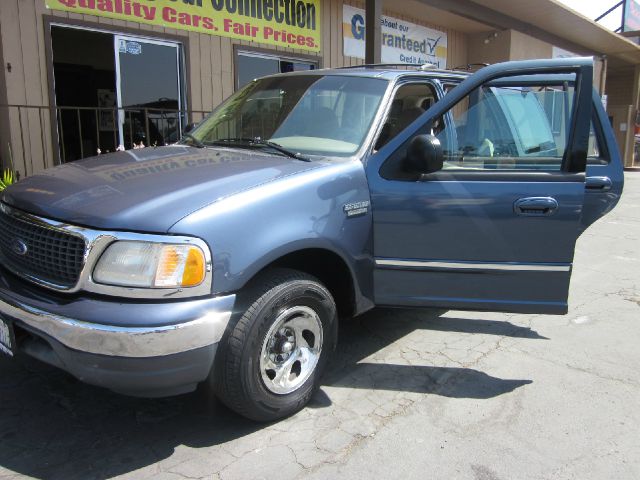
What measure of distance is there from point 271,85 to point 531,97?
194cm

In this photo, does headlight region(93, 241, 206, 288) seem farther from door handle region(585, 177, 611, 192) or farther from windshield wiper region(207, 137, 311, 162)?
door handle region(585, 177, 611, 192)

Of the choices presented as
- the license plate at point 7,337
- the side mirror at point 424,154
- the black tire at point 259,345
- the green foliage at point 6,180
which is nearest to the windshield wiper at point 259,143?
the side mirror at point 424,154

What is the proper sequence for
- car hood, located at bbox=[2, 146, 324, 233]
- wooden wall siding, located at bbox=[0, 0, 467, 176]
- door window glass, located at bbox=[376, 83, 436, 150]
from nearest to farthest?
car hood, located at bbox=[2, 146, 324, 233], door window glass, located at bbox=[376, 83, 436, 150], wooden wall siding, located at bbox=[0, 0, 467, 176]

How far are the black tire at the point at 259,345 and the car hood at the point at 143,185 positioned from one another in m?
0.53

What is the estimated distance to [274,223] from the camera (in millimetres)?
2695

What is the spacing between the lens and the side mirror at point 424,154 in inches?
120

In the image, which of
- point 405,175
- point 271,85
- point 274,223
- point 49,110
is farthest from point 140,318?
point 49,110

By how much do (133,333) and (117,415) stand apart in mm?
1006

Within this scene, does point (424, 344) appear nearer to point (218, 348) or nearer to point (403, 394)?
point (403, 394)

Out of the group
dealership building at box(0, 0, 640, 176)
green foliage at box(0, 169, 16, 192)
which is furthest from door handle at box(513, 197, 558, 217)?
green foliage at box(0, 169, 16, 192)

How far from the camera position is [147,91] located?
316 inches

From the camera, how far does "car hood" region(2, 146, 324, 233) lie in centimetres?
244

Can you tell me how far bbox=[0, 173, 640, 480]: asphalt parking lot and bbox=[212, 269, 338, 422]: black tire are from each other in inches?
6.3

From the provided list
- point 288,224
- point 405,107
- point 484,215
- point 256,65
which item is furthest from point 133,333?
point 256,65
